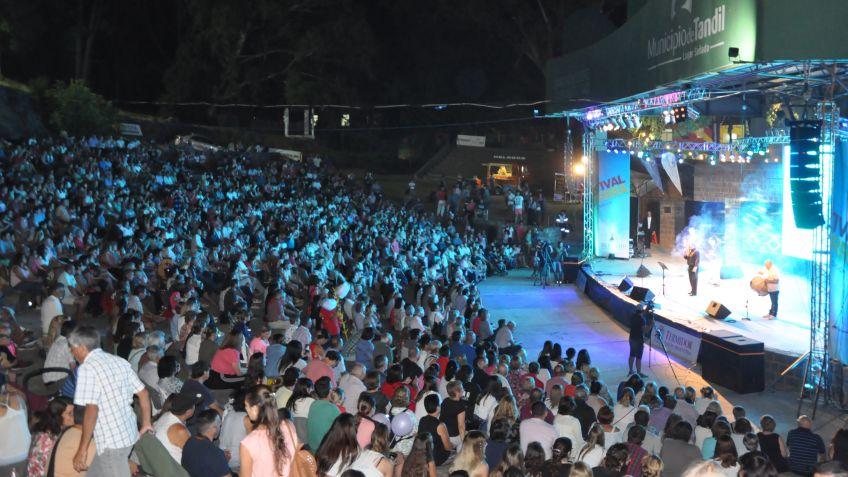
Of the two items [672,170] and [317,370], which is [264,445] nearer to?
[317,370]

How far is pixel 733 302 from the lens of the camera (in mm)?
17328

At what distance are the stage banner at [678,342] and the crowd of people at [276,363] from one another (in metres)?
2.41

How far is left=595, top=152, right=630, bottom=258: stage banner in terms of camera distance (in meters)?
23.8

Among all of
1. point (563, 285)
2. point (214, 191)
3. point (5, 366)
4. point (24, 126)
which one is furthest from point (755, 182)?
point (24, 126)

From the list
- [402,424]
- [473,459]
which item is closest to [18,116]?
[402,424]

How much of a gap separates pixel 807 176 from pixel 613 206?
12739 mm

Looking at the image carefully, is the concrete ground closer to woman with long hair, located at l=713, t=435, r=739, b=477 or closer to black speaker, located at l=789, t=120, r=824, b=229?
black speaker, located at l=789, t=120, r=824, b=229

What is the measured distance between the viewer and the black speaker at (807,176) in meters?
11.1

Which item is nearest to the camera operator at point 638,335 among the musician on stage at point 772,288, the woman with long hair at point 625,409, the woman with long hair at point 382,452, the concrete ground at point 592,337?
the concrete ground at point 592,337

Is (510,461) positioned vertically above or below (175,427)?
below

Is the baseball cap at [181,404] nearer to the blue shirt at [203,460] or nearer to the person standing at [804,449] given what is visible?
the blue shirt at [203,460]

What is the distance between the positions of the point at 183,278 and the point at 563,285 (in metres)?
11.4

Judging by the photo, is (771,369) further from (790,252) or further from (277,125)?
(277,125)

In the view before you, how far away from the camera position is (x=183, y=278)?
43.2ft
